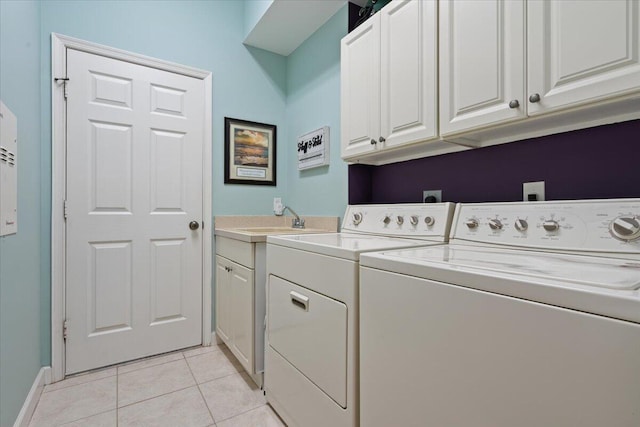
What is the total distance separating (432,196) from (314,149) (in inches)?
38.7

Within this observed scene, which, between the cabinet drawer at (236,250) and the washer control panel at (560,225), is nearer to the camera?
the washer control panel at (560,225)

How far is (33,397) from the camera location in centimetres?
155

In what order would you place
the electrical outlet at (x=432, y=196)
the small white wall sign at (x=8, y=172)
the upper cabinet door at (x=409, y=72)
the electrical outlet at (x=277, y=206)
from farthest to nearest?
the electrical outlet at (x=277, y=206)
the electrical outlet at (x=432, y=196)
the upper cabinet door at (x=409, y=72)
the small white wall sign at (x=8, y=172)

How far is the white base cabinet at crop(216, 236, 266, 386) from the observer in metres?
1.70

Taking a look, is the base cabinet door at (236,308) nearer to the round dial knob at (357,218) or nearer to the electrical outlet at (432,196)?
the round dial knob at (357,218)

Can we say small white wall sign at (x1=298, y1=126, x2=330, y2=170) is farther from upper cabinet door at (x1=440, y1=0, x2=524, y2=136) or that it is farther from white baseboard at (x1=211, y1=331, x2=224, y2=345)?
white baseboard at (x1=211, y1=331, x2=224, y2=345)

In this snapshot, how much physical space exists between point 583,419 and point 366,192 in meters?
1.57

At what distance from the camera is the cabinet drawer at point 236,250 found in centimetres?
172

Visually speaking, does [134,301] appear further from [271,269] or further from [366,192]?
[366,192]

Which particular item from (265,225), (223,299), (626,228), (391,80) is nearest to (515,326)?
(626,228)

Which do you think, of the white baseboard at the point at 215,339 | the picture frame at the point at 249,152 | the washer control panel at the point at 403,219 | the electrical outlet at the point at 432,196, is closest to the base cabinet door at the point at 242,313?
the white baseboard at the point at 215,339

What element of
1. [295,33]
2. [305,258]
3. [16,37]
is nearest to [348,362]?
[305,258]

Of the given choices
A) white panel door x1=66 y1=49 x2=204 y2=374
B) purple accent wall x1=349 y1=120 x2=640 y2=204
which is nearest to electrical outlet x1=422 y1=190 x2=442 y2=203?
purple accent wall x1=349 y1=120 x2=640 y2=204

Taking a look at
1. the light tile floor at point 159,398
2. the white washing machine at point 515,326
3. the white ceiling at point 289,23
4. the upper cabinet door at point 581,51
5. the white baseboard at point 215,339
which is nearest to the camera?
the white washing machine at point 515,326
